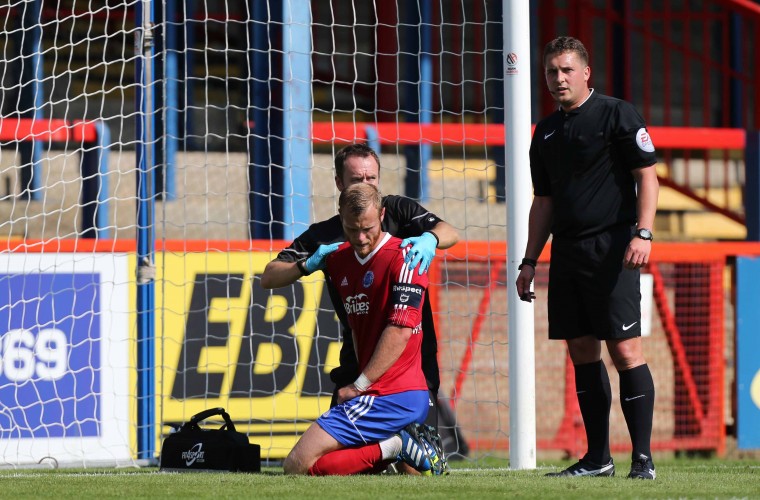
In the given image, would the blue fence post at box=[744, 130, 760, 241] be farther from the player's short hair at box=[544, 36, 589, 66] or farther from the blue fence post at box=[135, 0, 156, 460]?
the blue fence post at box=[135, 0, 156, 460]

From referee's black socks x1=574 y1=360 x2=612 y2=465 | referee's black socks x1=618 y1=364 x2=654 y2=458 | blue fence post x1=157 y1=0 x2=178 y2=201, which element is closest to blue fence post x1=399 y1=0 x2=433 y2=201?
blue fence post x1=157 y1=0 x2=178 y2=201

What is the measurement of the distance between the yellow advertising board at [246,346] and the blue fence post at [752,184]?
344cm

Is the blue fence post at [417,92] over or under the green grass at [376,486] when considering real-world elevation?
over

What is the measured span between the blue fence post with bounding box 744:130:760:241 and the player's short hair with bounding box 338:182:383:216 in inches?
184

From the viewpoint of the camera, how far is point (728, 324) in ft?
28.5

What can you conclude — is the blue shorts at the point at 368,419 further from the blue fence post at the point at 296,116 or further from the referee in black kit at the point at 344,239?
the blue fence post at the point at 296,116

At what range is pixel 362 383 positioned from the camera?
17.7ft

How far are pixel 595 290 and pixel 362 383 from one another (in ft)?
3.48

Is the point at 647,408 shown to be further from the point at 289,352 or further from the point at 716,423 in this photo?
the point at 716,423

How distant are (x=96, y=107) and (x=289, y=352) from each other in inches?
263

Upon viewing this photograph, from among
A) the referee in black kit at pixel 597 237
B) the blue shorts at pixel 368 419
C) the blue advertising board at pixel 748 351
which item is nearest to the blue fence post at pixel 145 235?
the blue shorts at pixel 368 419

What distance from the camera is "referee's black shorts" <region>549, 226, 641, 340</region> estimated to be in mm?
5148

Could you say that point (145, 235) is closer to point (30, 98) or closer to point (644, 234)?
point (644, 234)

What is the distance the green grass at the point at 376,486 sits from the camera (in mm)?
4598
